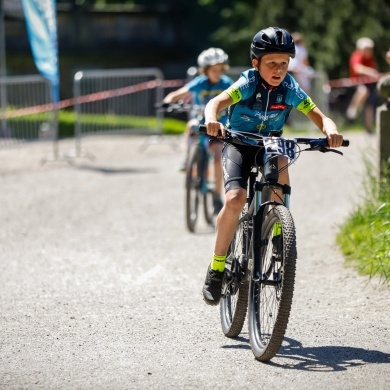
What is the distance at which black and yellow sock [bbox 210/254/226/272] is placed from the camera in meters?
6.45

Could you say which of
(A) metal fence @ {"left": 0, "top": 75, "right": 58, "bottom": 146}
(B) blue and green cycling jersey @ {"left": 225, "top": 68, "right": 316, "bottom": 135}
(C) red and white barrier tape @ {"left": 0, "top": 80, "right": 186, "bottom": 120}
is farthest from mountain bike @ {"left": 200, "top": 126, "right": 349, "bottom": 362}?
(A) metal fence @ {"left": 0, "top": 75, "right": 58, "bottom": 146}

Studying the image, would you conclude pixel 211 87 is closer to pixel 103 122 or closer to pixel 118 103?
pixel 103 122

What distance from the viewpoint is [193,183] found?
10555 mm

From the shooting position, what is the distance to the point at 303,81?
67.4ft

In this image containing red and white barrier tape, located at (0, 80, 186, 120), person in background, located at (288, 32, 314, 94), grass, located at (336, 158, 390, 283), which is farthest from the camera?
person in background, located at (288, 32, 314, 94)

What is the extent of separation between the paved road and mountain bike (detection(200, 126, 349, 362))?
0.18 m

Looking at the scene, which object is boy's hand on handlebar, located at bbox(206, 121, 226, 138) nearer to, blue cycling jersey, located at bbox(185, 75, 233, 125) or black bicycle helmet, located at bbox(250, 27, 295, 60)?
black bicycle helmet, located at bbox(250, 27, 295, 60)

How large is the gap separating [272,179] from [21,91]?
1206 centimetres

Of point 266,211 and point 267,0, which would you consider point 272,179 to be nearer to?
point 266,211

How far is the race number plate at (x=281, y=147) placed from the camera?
5.89 meters

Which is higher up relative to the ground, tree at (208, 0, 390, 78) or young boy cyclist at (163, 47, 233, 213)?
tree at (208, 0, 390, 78)

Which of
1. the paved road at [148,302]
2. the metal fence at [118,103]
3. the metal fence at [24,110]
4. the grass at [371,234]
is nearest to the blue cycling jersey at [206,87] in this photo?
the paved road at [148,302]

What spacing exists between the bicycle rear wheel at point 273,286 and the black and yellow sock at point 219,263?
0.40 meters

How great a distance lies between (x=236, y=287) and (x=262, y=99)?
116 cm
